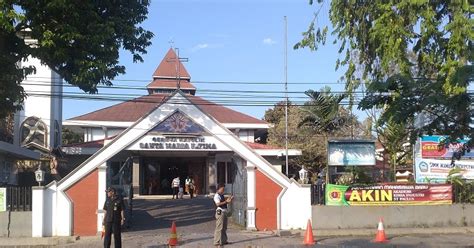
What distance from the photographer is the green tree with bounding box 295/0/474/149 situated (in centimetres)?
914

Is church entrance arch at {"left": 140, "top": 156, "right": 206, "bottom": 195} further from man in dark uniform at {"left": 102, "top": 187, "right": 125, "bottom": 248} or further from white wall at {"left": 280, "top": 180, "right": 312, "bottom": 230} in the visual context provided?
man in dark uniform at {"left": 102, "top": 187, "right": 125, "bottom": 248}

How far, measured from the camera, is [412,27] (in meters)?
15.2

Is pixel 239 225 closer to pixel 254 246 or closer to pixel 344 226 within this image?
pixel 344 226

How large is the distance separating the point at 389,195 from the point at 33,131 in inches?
886

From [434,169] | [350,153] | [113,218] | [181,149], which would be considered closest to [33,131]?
[181,149]

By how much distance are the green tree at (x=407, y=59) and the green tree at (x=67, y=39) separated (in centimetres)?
549

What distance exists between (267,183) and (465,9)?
8987 millimetres

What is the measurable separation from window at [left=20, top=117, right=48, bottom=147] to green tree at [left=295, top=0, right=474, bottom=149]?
21978 millimetres

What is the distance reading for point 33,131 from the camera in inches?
1314

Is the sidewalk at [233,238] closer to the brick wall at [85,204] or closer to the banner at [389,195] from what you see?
the brick wall at [85,204]

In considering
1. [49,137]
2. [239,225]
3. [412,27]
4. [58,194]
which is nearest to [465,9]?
[412,27]

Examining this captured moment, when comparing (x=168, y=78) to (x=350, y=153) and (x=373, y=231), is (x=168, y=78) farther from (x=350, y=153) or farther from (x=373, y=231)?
(x=373, y=231)

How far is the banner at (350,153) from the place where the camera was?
19766mm

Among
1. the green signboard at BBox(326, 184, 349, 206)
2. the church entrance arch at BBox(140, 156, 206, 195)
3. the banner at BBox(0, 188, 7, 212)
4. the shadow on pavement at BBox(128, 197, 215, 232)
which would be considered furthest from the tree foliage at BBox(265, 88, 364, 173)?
the banner at BBox(0, 188, 7, 212)
